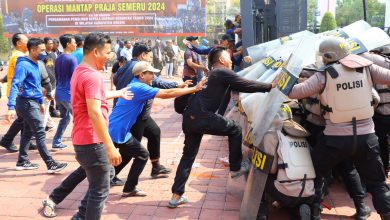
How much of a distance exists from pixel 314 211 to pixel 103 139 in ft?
6.64

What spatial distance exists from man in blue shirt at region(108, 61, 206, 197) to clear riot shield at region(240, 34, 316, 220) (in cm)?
73

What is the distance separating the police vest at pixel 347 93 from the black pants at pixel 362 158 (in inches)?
7.9

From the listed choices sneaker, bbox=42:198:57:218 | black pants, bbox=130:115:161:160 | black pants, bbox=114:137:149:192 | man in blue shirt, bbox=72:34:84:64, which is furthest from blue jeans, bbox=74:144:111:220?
man in blue shirt, bbox=72:34:84:64

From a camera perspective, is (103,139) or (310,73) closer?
(103,139)

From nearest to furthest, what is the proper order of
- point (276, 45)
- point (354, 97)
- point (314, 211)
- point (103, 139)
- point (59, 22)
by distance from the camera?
point (103, 139)
point (354, 97)
point (314, 211)
point (276, 45)
point (59, 22)

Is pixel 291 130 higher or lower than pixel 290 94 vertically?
lower

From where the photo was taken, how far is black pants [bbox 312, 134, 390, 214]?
352cm

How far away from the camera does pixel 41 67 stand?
6.49 metres

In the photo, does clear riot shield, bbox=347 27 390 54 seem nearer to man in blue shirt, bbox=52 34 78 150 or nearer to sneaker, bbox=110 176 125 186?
sneaker, bbox=110 176 125 186

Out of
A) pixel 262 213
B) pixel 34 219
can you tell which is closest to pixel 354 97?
pixel 262 213

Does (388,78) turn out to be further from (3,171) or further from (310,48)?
(3,171)

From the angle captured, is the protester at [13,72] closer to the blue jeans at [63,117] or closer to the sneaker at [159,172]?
the blue jeans at [63,117]

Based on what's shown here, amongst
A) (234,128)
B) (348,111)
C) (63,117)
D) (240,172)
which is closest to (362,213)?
(348,111)

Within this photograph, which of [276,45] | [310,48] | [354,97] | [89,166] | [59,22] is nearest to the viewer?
[89,166]
